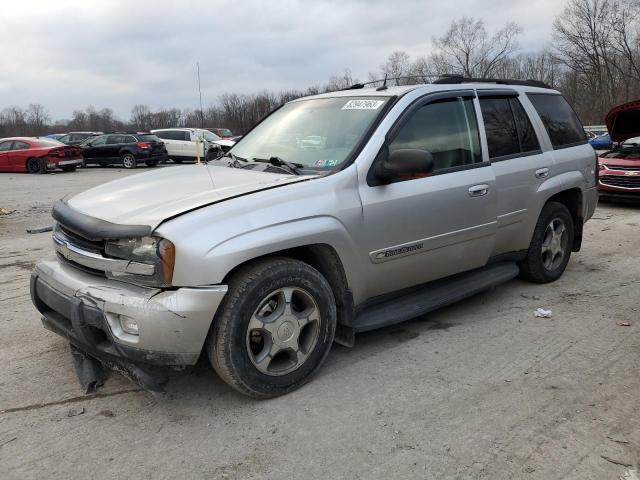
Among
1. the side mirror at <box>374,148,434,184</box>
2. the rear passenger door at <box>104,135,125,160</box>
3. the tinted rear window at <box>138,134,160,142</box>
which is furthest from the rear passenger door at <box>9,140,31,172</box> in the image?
the side mirror at <box>374,148,434,184</box>

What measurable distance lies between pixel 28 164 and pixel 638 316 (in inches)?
876

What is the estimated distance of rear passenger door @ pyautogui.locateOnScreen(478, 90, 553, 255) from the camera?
443 cm

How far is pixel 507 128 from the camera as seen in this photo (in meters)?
4.67

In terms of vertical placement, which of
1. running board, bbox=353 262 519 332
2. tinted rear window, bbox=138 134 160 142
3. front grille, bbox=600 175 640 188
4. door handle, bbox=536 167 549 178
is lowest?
running board, bbox=353 262 519 332

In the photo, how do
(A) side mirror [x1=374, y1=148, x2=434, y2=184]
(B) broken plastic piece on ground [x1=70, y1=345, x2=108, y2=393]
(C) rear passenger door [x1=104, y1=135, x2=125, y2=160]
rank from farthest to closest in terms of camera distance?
(C) rear passenger door [x1=104, y1=135, x2=125, y2=160] → (A) side mirror [x1=374, y1=148, x2=434, y2=184] → (B) broken plastic piece on ground [x1=70, y1=345, x2=108, y2=393]

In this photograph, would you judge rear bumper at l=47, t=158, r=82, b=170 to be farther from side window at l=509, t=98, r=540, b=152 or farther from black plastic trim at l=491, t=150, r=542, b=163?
black plastic trim at l=491, t=150, r=542, b=163

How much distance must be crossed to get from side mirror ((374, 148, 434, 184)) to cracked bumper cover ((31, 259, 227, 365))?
1.33 m

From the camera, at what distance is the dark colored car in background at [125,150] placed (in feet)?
76.4

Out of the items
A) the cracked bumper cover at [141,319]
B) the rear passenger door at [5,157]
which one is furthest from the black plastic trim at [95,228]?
the rear passenger door at [5,157]

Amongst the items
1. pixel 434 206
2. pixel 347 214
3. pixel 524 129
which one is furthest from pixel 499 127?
pixel 347 214

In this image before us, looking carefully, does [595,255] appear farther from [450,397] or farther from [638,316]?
[450,397]

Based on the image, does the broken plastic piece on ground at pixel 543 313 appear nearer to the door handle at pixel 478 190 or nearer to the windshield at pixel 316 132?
the door handle at pixel 478 190

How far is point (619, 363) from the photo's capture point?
3586 mm

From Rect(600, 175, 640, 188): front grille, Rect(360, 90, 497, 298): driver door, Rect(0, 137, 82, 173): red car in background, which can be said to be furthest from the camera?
Rect(0, 137, 82, 173): red car in background
